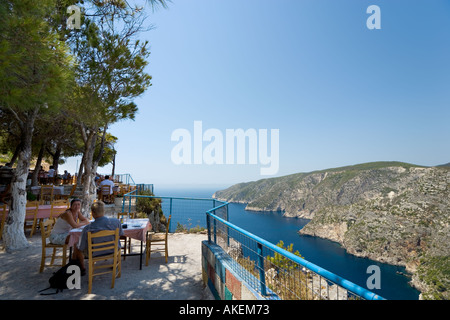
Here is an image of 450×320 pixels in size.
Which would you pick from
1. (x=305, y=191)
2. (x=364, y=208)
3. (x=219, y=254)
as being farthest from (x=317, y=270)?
(x=305, y=191)

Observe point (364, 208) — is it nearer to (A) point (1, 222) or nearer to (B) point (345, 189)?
(B) point (345, 189)

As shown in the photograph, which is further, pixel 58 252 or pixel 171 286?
pixel 58 252

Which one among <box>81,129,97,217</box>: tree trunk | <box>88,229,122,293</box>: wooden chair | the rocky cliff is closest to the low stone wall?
<box>88,229,122,293</box>: wooden chair

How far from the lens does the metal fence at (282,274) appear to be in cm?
153

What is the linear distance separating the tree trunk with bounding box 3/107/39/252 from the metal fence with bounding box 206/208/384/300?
5414mm

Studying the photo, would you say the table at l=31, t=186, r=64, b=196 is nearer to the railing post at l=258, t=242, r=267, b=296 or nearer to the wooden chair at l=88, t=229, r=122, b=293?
the wooden chair at l=88, t=229, r=122, b=293

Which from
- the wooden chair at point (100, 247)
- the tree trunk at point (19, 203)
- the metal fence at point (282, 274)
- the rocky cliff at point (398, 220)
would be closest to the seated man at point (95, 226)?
the wooden chair at point (100, 247)

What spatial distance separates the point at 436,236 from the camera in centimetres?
6078

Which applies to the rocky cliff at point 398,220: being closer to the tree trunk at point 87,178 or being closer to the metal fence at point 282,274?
the metal fence at point 282,274

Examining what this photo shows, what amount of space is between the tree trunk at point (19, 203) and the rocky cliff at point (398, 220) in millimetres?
58378

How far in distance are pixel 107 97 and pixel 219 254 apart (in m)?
6.79

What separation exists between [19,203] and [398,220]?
8923cm

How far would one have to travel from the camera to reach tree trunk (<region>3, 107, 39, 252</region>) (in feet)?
17.8
